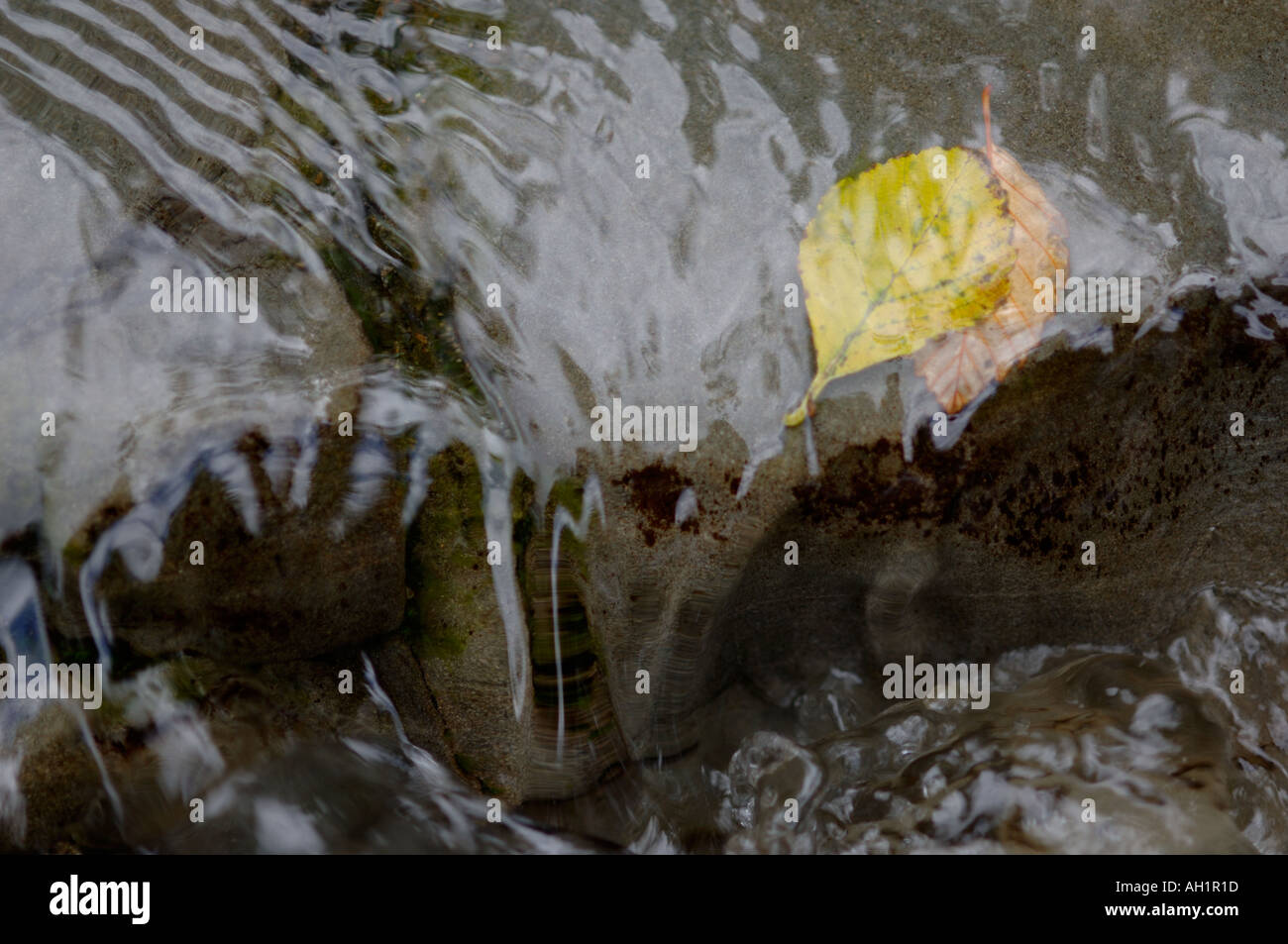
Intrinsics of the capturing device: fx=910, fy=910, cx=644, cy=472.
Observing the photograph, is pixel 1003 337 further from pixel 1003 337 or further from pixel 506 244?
pixel 506 244

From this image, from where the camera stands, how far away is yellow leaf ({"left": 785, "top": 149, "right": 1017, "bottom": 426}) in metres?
2.76

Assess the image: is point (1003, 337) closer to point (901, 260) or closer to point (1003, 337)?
point (1003, 337)

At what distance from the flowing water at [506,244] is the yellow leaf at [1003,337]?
0.09 meters

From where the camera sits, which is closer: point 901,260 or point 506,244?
point 901,260

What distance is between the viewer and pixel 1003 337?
2.76 m

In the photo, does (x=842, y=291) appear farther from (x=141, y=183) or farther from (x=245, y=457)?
(x=141, y=183)

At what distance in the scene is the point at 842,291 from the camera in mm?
2775

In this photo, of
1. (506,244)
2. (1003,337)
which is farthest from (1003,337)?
(506,244)

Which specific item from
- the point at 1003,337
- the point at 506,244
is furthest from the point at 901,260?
the point at 506,244

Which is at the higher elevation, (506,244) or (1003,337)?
(506,244)

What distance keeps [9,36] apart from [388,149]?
126 centimetres

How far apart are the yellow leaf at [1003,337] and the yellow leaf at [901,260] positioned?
34mm

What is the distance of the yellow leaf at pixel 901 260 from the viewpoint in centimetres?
276

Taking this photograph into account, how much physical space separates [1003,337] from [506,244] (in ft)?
5.10
